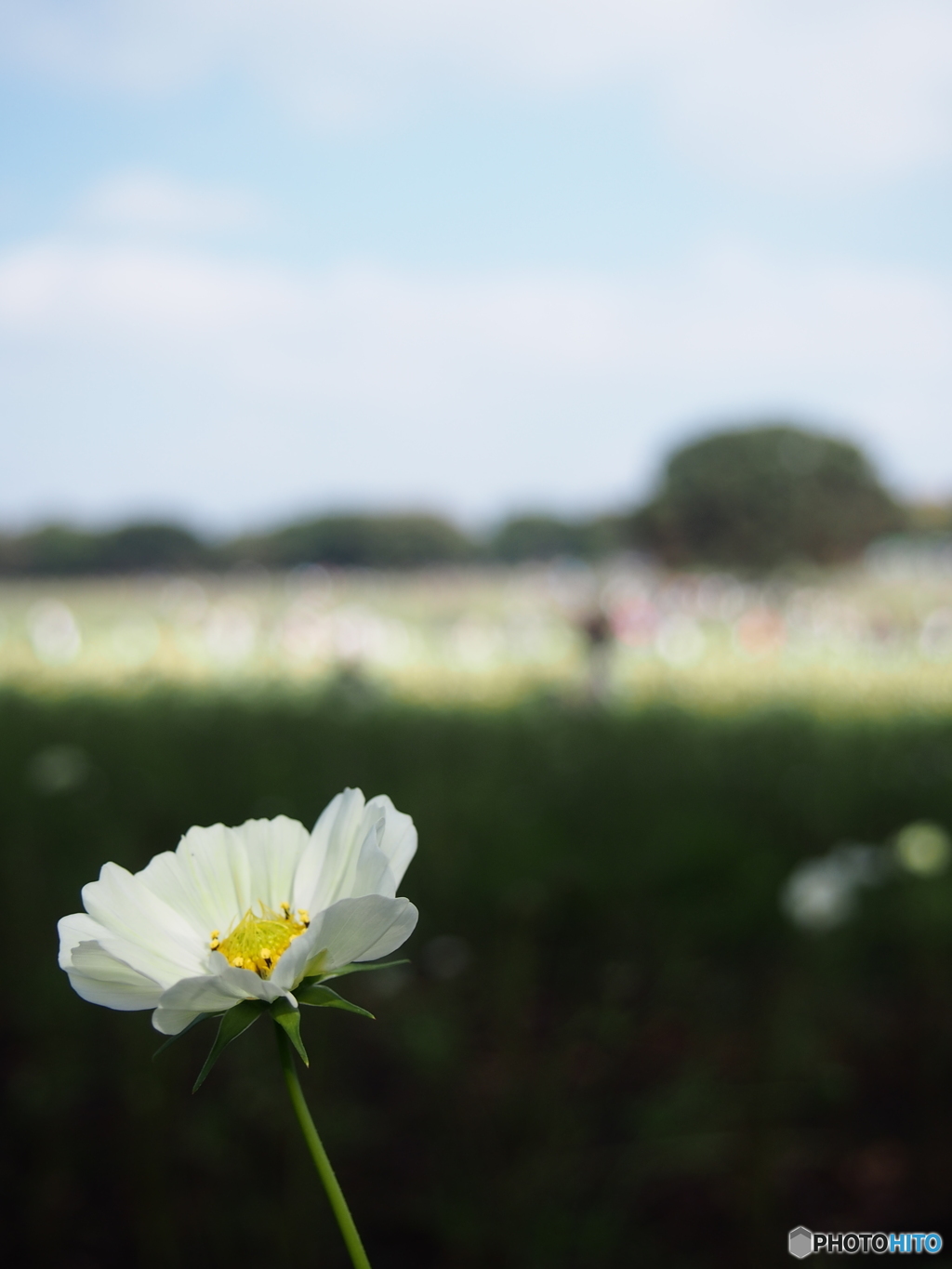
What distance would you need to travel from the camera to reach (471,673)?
7371 millimetres

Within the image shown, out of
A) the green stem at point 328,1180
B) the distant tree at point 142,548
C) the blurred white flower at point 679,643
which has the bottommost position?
the green stem at point 328,1180

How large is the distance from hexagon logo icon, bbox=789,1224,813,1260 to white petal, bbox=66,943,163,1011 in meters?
0.31

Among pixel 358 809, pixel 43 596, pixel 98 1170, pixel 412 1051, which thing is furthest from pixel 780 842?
pixel 43 596

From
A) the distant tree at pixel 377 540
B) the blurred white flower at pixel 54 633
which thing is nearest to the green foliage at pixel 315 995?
the blurred white flower at pixel 54 633

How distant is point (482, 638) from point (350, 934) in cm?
944

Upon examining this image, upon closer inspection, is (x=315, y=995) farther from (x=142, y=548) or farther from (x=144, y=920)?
(x=142, y=548)

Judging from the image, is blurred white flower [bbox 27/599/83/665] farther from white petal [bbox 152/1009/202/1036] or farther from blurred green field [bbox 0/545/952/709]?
white petal [bbox 152/1009/202/1036]

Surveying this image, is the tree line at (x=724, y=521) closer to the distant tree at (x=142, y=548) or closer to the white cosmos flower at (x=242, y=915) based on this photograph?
the distant tree at (x=142, y=548)

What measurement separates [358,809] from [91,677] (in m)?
6.54

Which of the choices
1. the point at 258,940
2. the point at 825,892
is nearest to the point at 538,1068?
the point at 825,892

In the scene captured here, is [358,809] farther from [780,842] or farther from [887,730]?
[887,730]

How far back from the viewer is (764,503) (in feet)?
64.8

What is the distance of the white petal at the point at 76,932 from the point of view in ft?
0.65

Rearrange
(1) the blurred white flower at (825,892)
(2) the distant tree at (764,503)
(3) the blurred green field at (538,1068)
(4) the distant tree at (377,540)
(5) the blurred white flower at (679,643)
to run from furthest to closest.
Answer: (2) the distant tree at (764,503)
(4) the distant tree at (377,540)
(5) the blurred white flower at (679,643)
(1) the blurred white flower at (825,892)
(3) the blurred green field at (538,1068)
